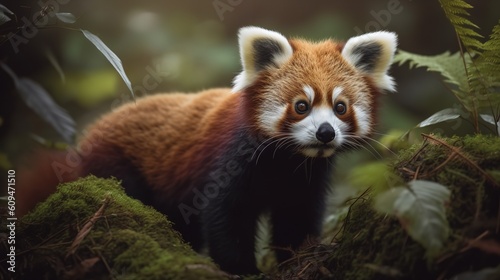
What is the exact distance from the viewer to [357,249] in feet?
8.70

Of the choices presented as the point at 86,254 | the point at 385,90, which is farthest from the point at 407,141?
the point at 86,254

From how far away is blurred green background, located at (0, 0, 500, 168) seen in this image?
6719 mm

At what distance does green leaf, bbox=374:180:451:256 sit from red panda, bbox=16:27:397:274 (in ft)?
3.32

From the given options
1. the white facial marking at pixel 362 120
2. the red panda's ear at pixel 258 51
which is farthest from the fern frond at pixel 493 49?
the red panda's ear at pixel 258 51

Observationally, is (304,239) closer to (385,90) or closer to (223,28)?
(385,90)

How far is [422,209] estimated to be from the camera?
212cm

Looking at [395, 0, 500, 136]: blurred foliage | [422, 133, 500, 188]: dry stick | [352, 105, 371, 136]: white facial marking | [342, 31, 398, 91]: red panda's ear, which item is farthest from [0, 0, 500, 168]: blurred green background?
[422, 133, 500, 188]: dry stick

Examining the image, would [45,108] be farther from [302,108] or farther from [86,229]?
[302,108]

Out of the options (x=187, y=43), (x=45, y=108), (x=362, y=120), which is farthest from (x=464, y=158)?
(x=187, y=43)

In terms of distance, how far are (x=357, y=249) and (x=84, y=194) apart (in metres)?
1.62

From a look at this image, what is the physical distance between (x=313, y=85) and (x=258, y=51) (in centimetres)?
53

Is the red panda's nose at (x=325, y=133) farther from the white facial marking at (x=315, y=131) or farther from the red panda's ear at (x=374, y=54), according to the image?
the red panda's ear at (x=374, y=54)

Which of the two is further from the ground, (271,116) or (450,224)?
(271,116)

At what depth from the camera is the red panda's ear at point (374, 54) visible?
3725mm
